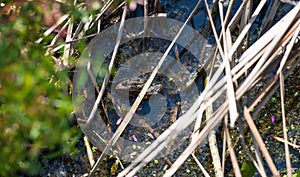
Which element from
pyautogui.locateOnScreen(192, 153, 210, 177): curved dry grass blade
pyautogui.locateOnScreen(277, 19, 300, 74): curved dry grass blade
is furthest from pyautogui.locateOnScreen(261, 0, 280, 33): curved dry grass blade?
pyautogui.locateOnScreen(192, 153, 210, 177): curved dry grass blade

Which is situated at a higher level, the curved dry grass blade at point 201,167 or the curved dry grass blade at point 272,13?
the curved dry grass blade at point 272,13

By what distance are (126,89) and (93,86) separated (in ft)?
0.39

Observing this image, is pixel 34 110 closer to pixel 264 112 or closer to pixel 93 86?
pixel 93 86

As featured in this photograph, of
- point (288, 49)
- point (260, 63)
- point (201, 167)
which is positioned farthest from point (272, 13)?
point (201, 167)

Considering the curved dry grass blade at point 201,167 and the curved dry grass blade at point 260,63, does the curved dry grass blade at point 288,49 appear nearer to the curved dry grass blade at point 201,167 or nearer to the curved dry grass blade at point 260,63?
the curved dry grass blade at point 260,63

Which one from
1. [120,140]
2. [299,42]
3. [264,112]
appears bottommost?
[120,140]

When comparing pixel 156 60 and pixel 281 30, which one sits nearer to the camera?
pixel 281 30

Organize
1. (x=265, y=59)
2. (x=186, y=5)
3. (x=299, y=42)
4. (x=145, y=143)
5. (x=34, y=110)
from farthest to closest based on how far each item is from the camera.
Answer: (x=186, y=5), (x=145, y=143), (x=299, y=42), (x=265, y=59), (x=34, y=110)

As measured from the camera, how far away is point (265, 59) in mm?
1293

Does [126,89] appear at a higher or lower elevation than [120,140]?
higher

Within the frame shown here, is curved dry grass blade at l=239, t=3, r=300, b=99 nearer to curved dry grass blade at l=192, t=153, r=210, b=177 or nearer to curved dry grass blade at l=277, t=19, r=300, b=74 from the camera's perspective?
curved dry grass blade at l=277, t=19, r=300, b=74

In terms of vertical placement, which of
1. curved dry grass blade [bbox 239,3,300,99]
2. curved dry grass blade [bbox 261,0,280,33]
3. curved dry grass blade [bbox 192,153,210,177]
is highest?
curved dry grass blade [bbox 261,0,280,33]

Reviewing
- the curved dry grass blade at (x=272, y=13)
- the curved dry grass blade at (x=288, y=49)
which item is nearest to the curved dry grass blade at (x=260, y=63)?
the curved dry grass blade at (x=288, y=49)

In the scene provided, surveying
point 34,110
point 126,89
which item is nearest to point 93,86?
point 126,89
